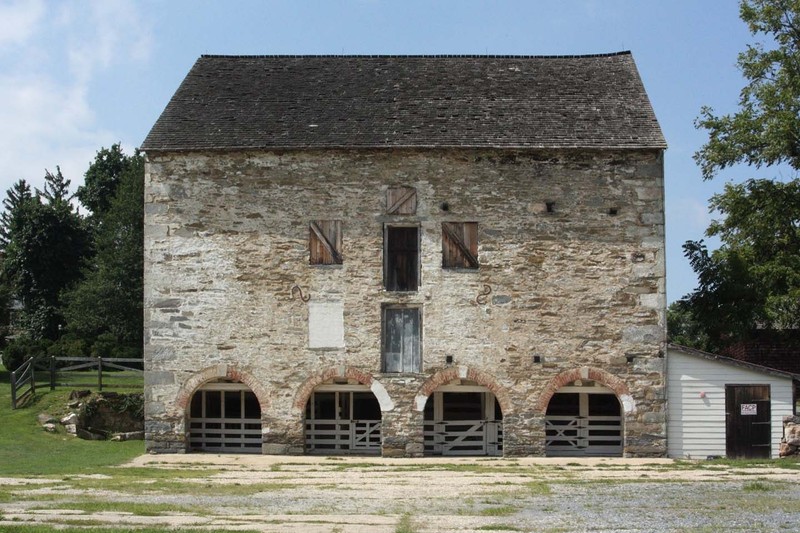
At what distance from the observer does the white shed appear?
24156mm

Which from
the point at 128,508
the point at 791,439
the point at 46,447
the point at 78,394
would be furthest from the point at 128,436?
the point at 791,439

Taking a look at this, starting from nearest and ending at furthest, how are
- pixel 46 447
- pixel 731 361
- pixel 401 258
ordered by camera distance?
pixel 731 361, pixel 46 447, pixel 401 258

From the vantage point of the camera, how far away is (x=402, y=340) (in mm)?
24406

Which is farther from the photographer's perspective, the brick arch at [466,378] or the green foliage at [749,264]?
the green foliage at [749,264]

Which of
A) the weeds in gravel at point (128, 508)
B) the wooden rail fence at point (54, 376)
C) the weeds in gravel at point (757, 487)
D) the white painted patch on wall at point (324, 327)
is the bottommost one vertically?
the weeds in gravel at point (757, 487)

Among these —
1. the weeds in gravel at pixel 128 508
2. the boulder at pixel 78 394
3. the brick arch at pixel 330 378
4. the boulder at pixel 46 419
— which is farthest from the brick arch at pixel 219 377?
the weeds in gravel at pixel 128 508

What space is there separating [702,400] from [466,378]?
18.6 ft

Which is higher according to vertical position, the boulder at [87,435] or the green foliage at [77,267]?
the green foliage at [77,267]

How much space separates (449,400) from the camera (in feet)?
85.4

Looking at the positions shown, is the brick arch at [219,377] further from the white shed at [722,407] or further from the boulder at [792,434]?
the boulder at [792,434]

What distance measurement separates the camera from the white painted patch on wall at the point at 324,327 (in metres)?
24.3

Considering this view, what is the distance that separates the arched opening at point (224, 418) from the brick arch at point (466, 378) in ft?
13.8

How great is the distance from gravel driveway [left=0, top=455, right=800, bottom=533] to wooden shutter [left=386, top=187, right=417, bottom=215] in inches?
234

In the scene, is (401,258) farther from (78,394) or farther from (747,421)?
(78,394)
